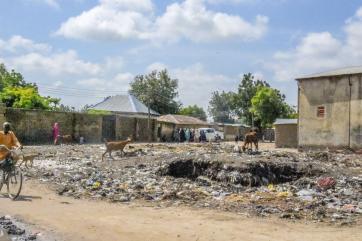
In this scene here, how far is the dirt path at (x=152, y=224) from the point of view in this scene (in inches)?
310

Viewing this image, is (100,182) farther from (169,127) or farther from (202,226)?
(169,127)

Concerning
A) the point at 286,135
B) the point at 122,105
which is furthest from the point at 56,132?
the point at 122,105

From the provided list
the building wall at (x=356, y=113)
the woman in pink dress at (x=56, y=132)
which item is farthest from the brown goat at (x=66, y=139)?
the building wall at (x=356, y=113)

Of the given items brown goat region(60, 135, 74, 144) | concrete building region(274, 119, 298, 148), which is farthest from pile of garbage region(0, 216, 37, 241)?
concrete building region(274, 119, 298, 148)

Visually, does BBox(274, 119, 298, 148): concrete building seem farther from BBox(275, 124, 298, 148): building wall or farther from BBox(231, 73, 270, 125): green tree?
BBox(231, 73, 270, 125): green tree

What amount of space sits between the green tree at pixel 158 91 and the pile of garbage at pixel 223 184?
58.4 m

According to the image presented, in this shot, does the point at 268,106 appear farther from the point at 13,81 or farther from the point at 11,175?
the point at 11,175

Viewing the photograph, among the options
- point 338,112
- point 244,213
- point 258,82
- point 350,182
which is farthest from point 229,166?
point 258,82

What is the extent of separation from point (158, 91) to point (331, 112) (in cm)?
4986

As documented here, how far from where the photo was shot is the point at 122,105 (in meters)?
60.2

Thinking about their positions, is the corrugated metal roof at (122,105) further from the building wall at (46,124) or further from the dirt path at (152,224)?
the dirt path at (152,224)

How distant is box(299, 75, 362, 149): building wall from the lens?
97.5ft

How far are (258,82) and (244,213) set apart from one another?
62.5 m

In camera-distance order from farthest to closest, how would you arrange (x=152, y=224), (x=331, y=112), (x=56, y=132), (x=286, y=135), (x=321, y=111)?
(x=286, y=135), (x=56, y=132), (x=321, y=111), (x=331, y=112), (x=152, y=224)
